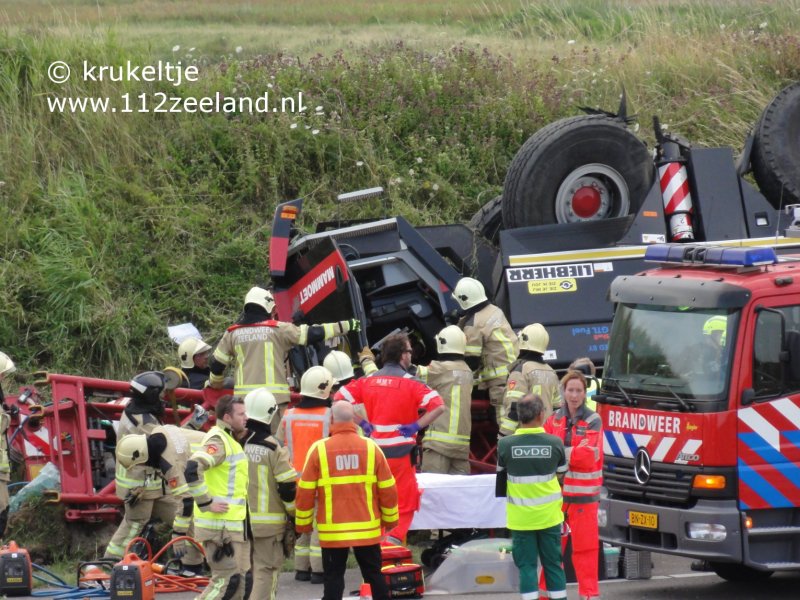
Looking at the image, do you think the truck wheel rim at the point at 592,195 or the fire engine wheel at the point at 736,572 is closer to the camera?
the fire engine wheel at the point at 736,572

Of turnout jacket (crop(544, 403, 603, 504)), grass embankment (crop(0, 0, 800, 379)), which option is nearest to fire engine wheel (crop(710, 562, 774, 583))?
turnout jacket (crop(544, 403, 603, 504))

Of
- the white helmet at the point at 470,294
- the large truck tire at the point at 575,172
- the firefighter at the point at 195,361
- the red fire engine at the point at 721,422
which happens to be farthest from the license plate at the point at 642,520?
the firefighter at the point at 195,361

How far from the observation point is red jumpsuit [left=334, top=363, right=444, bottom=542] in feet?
30.1

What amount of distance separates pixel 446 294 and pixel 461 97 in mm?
5484

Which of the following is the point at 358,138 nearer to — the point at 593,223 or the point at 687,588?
the point at 593,223

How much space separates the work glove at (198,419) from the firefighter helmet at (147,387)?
32.2 inches

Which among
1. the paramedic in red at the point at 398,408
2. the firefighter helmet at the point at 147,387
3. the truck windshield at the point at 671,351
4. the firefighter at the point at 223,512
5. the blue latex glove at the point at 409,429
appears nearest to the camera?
the firefighter at the point at 223,512

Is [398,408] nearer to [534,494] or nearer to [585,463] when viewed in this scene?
[585,463]

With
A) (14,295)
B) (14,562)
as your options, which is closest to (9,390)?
(14,295)

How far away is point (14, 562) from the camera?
8812 millimetres

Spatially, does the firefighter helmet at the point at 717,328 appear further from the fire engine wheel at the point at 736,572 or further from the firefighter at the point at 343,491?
the firefighter at the point at 343,491

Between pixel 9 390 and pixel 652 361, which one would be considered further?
pixel 9 390

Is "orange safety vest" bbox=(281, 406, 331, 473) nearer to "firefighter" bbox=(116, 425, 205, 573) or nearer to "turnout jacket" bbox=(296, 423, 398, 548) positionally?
"firefighter" bbox=(116, 425, 205, 573)

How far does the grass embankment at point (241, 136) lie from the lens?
44.5 feet
